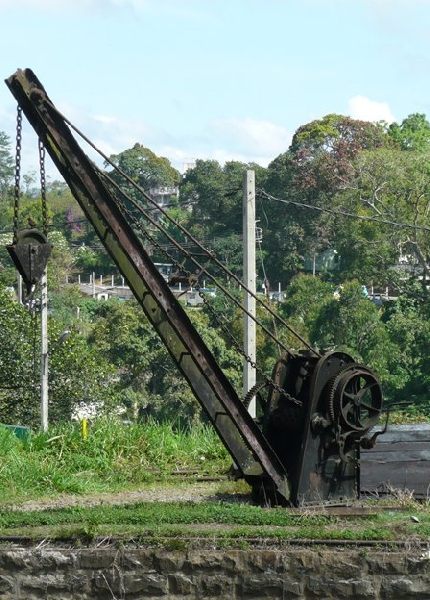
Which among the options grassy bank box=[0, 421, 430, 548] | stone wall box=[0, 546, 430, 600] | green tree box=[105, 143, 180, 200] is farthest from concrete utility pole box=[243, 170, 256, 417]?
green tree box=[105, 143, 180, 200]

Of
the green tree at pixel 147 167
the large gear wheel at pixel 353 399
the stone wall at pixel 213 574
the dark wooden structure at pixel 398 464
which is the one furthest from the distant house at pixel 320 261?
the stone wall at pixel 213 574

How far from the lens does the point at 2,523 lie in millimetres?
10016

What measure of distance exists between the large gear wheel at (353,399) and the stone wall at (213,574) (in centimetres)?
254

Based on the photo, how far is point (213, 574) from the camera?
9.28 metres

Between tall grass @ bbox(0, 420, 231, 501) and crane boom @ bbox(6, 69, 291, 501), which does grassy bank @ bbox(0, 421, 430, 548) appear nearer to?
tall grass @ bbox(0, 420, 231, 501)

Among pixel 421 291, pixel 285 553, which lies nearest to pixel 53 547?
pixel 285 553

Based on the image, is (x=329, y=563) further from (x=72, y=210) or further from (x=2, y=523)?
(x=72, y=210)

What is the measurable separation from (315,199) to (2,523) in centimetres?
6122

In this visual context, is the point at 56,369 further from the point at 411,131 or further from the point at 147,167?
the point at 147,167

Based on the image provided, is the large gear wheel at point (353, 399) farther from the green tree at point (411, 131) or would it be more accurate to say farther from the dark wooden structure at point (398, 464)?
the green tree at point (411, 131)

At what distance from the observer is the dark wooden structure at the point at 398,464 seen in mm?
12289

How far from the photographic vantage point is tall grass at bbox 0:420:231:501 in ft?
44.1

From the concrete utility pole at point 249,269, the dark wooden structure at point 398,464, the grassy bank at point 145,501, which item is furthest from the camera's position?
the concrete utility pole at point 249,269

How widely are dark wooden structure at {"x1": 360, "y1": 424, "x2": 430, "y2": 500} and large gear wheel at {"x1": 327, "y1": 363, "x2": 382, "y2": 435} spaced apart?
0.58 metres
